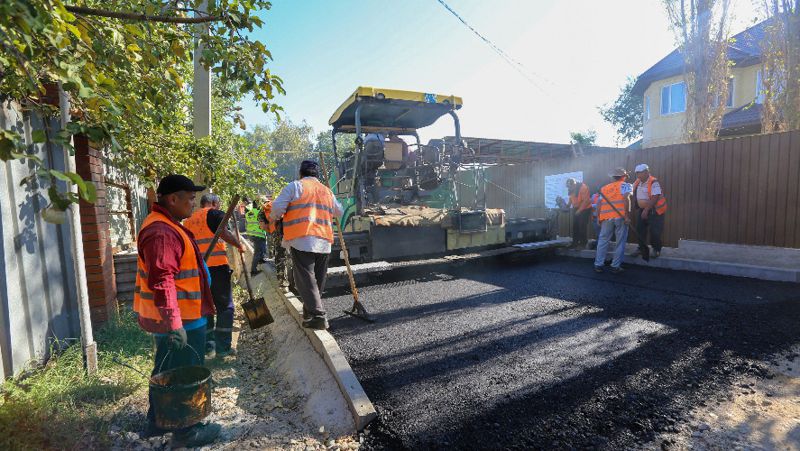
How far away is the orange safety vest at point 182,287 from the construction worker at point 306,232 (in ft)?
3.80

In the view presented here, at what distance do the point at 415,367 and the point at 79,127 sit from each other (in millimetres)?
2519

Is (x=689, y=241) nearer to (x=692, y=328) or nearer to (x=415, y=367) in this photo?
(x=692, y=328)

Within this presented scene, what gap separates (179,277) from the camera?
2461 millimetres

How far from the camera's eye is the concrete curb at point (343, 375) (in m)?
2.42

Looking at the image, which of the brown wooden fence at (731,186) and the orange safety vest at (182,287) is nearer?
the orange safety vest at (182,287)

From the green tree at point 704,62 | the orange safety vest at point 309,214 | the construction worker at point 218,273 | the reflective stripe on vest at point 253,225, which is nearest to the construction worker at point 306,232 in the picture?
the orange safety vest at point 309,214

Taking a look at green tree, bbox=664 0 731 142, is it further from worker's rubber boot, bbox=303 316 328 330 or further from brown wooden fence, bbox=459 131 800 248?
worker's rubber boot, bbox=303 316 328 330

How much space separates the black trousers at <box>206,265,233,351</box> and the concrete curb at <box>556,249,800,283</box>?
6342mm

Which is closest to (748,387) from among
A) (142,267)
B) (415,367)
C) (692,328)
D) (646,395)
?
(646,395)

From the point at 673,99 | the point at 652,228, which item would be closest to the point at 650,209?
the point at 652,228

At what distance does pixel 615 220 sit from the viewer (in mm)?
6449

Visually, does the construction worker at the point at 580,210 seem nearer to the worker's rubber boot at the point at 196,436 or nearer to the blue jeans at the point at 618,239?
the blue jeans at the point at 618,239

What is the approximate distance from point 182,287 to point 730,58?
19621 millimetres

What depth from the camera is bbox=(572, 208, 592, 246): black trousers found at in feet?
26.4
